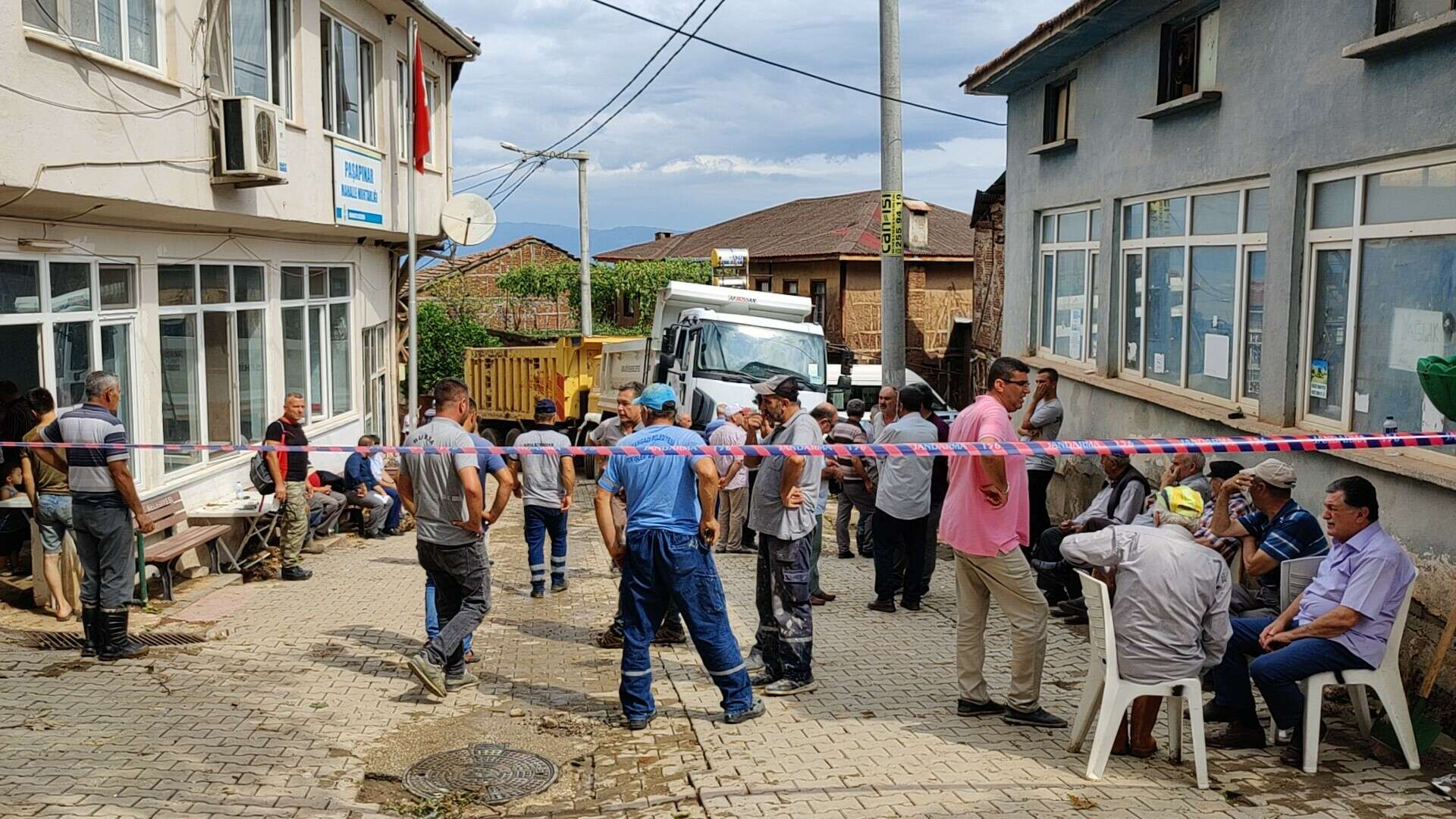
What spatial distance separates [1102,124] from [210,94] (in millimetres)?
8602

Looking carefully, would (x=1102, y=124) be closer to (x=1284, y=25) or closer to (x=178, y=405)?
(x=1284, y=25)

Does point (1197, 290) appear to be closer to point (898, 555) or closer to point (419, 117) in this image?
point (898, 555)

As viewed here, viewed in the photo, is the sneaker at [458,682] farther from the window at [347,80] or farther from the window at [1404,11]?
the window at [347,80]

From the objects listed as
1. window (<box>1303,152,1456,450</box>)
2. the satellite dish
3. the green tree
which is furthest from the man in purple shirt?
the green tree

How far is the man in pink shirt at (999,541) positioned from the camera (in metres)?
6.09

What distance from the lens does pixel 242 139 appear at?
1027cm

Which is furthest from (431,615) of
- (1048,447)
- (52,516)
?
(1048,447)

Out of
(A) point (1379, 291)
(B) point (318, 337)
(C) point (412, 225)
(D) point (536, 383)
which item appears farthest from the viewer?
(D) point (536, 383)

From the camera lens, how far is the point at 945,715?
645 centimetres

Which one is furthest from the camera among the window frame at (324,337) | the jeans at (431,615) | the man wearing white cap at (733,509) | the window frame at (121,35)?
the window frame at (324,337)

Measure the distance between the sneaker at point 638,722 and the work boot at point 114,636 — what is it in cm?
354

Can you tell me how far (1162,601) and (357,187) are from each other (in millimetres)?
11765

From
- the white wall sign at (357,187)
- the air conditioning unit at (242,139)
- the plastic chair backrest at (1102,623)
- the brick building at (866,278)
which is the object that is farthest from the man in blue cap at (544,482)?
the brick building at (866,278)

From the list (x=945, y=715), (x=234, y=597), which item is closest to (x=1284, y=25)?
(x=945, y=715)
